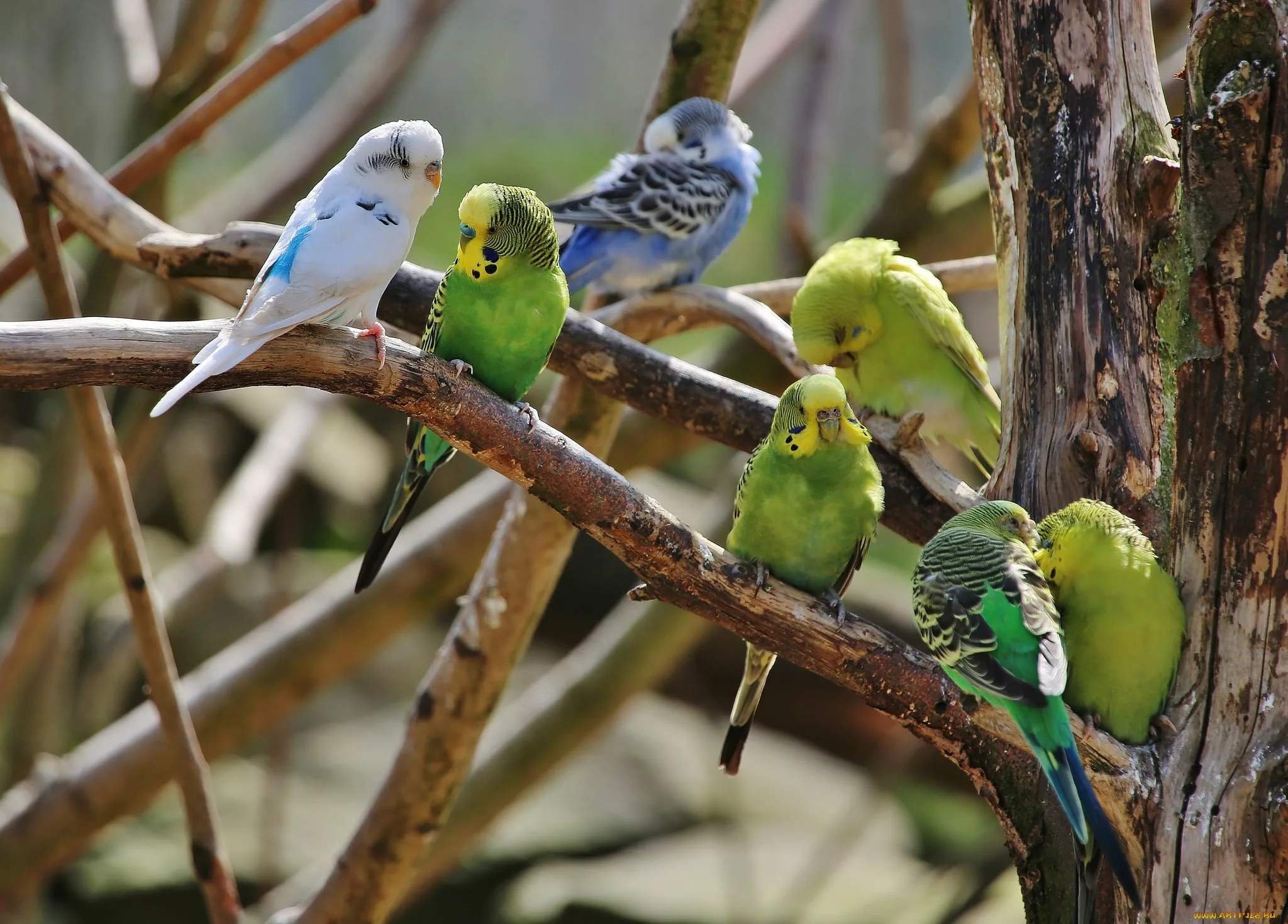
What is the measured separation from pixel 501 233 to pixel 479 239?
46mm

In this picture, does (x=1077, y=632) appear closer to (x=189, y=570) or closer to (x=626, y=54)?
(x=189, y=570)

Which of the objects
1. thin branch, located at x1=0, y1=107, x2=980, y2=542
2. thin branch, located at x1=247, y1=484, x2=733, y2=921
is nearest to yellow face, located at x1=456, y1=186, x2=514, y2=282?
thin branch, located at x1=0, y1=107, x2=980, y2=542

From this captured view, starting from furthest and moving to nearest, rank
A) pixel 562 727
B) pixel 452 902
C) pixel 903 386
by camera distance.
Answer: pixel 452 902 → pixel 562 727 → pixel 903 386

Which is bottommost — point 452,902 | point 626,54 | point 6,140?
point 452,902

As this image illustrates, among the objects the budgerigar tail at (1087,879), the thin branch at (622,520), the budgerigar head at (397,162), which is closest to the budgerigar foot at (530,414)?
the thin branch at (622,520)

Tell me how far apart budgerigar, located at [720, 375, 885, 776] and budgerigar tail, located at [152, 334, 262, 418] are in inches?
39.4

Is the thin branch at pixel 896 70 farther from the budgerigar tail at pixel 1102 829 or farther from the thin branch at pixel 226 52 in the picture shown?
the budgerigar tail at pixel 1102 829

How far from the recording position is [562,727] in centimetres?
367

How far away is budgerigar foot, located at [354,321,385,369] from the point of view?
182 cm

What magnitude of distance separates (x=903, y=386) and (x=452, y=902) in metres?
3.52

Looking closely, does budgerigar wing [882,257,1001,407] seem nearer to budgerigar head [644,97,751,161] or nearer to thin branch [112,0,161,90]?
budgerigar head [644,97,751,161]

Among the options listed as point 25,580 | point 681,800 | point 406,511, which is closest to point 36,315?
point 25,580

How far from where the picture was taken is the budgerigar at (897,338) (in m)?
2.79

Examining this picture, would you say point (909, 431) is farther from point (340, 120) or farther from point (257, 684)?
point (340, 120)
